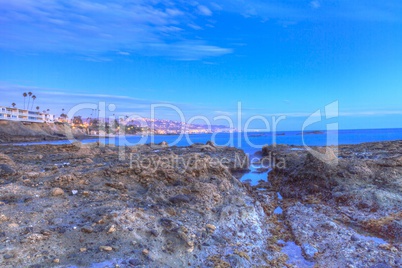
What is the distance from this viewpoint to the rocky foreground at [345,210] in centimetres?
655

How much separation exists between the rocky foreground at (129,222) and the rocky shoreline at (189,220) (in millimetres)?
25

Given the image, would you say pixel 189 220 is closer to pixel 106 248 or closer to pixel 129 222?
pixel 129 222

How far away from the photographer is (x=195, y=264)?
5441 mm

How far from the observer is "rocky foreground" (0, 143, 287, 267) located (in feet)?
16.7

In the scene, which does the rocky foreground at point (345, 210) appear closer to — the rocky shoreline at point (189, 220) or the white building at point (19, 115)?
the rocky shoreline at point (189, 220)

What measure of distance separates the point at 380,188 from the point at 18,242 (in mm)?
11720

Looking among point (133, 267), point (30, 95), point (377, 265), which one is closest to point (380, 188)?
point (377, 265)

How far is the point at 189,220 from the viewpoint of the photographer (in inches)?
282

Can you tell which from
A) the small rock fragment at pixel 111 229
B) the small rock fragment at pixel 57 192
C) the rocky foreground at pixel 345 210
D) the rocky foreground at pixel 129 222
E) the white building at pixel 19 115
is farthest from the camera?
the white building at pixel 19 115

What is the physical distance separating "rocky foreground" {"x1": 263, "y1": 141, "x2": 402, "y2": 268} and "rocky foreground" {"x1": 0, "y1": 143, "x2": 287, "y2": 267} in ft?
3.86

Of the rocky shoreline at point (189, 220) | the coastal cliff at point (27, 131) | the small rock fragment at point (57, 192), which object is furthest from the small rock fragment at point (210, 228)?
the coastal cliff at point (27, 131)

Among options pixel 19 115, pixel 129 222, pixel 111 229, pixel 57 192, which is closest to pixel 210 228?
pixel 129 222

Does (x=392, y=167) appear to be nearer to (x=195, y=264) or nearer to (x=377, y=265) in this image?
(x=377, y=265)

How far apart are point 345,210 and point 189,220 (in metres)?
5.70
